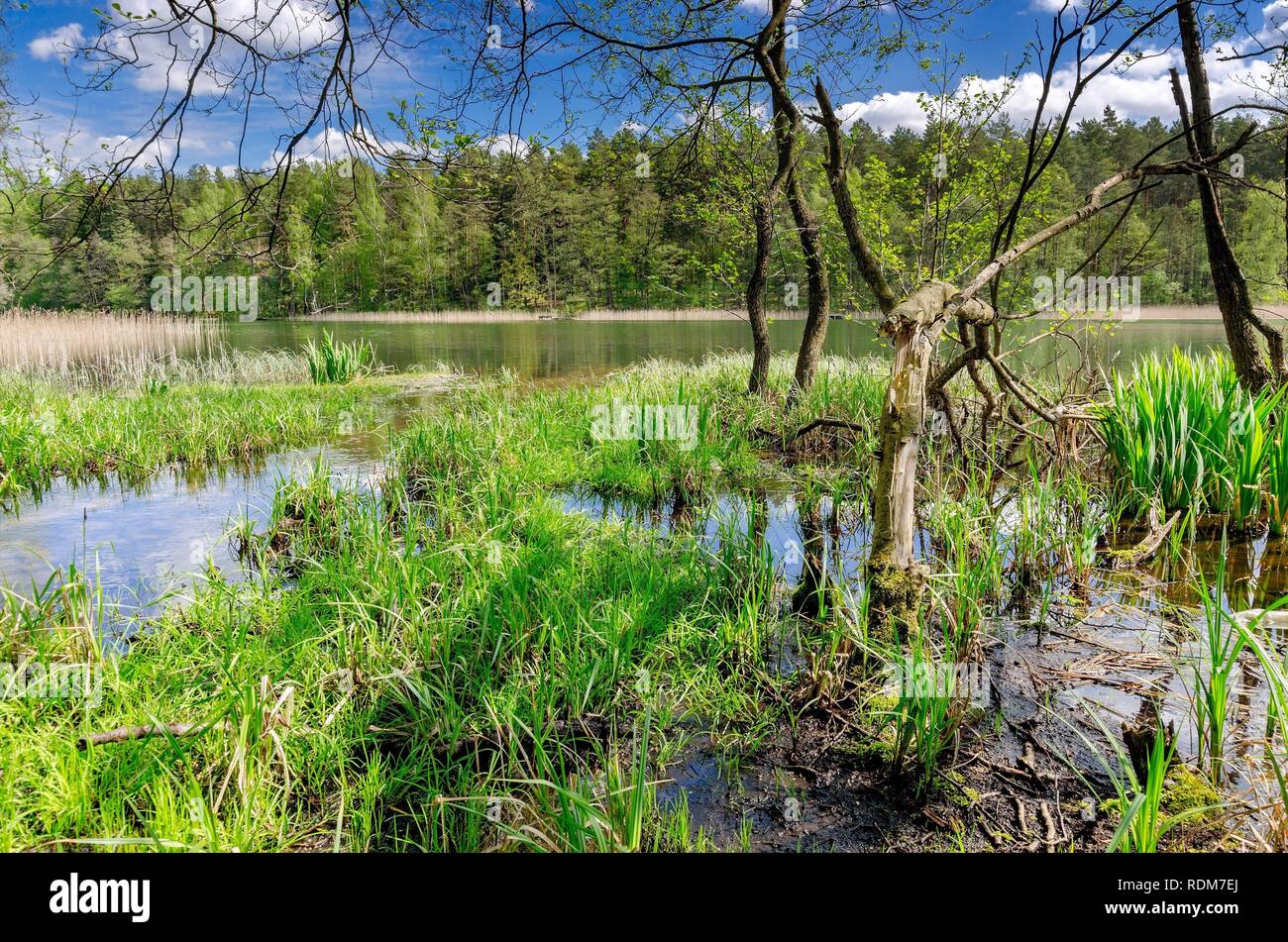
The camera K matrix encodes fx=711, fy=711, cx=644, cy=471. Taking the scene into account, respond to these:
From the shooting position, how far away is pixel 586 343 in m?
26.9

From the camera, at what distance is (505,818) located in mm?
2252

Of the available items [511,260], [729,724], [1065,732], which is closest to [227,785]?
[729,724]

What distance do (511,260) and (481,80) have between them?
160ft

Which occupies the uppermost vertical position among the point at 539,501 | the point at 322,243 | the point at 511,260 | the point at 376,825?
the point at 511,260

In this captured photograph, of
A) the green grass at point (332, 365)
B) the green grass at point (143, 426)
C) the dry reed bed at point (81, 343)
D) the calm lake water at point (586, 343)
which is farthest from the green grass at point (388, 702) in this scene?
the dry reed bed at point (81, 343)

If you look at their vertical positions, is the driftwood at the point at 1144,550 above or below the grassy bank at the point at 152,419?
below

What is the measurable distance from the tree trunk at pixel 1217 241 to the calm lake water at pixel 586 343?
300 inches

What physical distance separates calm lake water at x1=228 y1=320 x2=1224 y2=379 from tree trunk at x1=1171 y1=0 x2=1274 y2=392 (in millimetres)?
7624

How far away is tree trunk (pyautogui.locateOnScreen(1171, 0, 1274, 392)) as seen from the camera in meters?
5.55

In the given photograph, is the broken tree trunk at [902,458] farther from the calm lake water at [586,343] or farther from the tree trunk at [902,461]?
the calm lake water at [586,343]

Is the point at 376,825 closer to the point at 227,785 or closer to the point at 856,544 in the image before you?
the point at 227,785

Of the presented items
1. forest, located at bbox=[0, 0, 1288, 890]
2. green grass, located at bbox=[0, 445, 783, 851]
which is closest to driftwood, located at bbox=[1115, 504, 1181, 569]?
forest, located at bbox=[0, 0, 1288, 890]

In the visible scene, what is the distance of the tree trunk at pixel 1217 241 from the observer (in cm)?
555

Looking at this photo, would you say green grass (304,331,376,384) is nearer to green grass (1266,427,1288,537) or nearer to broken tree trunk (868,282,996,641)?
broken tree trunk (868,282,996,641)
